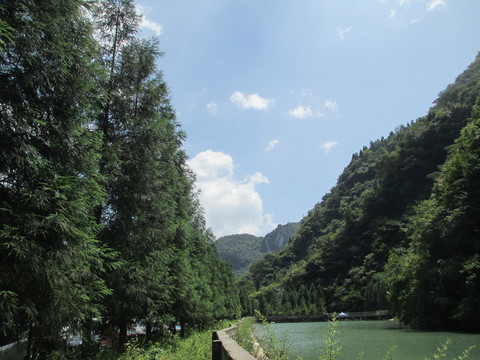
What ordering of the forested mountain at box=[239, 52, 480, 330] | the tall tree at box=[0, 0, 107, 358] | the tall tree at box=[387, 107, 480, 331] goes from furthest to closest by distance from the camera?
the forested mountain at box=[239, 52, 480, 330]
the tall tree at box=[387, 107, 480, 331]
the tall tree at box=[0, 0, 107, 358]

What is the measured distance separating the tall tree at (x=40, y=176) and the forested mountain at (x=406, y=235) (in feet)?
86.1

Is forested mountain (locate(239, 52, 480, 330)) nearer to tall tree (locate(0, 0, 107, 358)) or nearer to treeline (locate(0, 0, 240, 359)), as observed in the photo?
treeline (locate(0, 0, 240, 359))

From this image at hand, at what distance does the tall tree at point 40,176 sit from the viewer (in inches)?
200

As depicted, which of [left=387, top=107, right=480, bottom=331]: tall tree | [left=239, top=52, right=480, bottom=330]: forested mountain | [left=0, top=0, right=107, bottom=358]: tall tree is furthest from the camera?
[left=239, top=52, right=480, bottom=330]: forested mountain

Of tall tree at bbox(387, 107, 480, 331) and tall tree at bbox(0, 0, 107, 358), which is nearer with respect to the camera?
tall tree at bbox(0, 0, 107, 358)

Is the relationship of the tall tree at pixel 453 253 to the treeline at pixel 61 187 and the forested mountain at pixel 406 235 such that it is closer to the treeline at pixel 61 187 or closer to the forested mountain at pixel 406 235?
the forested mountain at pixel 406 235

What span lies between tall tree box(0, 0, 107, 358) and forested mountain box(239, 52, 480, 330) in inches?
1034

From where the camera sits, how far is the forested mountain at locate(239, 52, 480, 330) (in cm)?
2575

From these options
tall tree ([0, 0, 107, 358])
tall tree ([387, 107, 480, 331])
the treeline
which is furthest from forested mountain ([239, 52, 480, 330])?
tall tree ([0, 0, 107, 358])

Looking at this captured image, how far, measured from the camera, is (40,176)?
5609mm

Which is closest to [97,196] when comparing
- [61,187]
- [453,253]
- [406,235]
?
[61,187]

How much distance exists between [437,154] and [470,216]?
2704 inches

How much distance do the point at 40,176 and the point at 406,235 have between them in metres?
82.7

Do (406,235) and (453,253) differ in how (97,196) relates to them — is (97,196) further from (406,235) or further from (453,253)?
(406,235)
